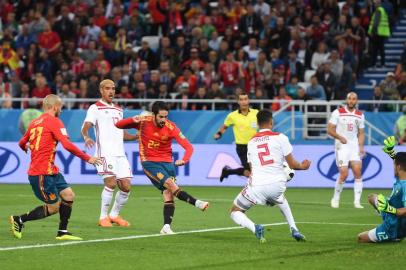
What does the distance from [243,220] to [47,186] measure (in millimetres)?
2786

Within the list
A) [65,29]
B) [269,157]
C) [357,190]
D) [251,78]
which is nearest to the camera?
[269,157]

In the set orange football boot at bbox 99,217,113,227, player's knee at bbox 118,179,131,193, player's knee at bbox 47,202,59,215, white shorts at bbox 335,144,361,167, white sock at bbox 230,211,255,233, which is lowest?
orange football boot at bbox 99,217,113,227

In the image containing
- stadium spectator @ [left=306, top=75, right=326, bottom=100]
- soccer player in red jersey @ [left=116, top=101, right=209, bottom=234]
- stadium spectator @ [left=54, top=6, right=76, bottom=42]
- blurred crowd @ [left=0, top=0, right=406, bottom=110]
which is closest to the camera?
soccer player in red jersey @ [left=116, top=101, right=209, bottom=234]

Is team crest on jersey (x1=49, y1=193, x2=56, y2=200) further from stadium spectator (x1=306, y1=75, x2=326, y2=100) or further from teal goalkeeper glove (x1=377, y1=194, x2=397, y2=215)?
stadium spectator (x1=306, y1=75, x2=326, y2=100)

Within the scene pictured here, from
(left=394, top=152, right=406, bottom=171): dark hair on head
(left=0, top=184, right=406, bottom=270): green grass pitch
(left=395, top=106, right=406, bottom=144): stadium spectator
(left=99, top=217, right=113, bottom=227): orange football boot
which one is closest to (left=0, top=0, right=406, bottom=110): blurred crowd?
(left=395, top=106, right=406, bottom=144): stadium spectator

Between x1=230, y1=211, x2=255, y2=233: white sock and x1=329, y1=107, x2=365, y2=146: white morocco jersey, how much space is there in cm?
800

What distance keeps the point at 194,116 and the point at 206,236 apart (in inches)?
539

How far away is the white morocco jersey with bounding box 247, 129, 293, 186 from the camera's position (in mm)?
14984

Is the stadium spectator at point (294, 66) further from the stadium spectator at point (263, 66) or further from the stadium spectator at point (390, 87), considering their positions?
the stadium spectator at point (390, 87)

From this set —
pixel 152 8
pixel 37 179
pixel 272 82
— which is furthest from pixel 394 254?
pixel 152 8

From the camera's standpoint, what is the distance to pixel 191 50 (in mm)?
33000

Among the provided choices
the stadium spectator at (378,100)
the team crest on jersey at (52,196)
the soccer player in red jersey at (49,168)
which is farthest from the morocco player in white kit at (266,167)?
the stadium spectator at (378,100)

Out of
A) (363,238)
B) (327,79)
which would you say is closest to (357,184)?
(363,238)

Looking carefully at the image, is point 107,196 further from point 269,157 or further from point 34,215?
point 269,157
